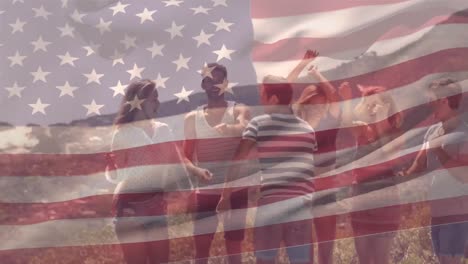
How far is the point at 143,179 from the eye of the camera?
3.94 meters

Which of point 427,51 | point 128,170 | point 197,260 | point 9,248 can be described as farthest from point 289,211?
point 9,248

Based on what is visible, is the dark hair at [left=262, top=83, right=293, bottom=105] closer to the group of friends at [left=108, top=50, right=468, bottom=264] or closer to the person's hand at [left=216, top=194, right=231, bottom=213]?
the group of friends at [left=108, top=50, right=468, bottom=264]

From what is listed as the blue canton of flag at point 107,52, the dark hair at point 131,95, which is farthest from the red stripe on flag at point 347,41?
the dark hair at point 131,95

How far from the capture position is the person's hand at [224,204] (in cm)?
391

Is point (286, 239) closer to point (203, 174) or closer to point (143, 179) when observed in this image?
point (203, 174)

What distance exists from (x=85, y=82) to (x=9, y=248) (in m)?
0.86

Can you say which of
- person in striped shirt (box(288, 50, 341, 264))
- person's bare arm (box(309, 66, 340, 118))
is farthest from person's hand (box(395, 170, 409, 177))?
person's bare arm (box(309, 66, 340, 118))

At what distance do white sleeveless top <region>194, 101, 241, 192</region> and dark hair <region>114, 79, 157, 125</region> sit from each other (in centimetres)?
31

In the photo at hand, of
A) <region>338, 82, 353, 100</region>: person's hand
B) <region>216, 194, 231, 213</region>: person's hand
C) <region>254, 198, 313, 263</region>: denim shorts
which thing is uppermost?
<region>338, 82, 353, 100</region>: person's hand

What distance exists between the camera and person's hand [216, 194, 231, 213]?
391 cm

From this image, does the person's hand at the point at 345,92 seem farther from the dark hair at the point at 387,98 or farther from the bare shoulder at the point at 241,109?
the bare shoulder at the point at 241,109

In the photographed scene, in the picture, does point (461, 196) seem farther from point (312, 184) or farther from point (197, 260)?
point (197, 260)
